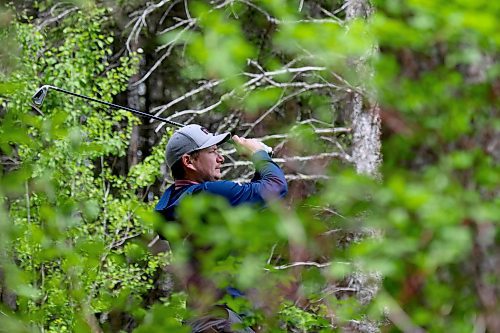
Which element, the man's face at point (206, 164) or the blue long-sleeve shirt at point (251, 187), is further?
the man's face at point (206, 164)

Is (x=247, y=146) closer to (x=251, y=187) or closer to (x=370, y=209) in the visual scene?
(x=251, y=187)

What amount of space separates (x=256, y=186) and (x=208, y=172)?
54cm

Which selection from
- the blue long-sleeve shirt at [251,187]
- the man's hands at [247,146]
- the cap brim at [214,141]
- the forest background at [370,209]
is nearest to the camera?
the forest background at [370,209]

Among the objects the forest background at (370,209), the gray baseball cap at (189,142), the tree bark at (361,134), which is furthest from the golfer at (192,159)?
the tree bark at (361,134)

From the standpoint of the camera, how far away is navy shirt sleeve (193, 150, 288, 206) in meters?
3.54

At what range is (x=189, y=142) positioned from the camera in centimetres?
413

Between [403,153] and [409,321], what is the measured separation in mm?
283

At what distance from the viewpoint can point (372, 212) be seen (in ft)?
5.26

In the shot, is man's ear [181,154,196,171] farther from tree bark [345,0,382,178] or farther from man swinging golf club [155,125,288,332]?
tree bark [345,0,382,178]

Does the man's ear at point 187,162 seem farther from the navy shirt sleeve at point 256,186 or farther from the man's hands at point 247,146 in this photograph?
the navy shirt sleeve at point 256,186

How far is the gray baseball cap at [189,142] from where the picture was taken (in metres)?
4.12

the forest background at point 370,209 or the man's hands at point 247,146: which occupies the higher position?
the forest background at point 370,209

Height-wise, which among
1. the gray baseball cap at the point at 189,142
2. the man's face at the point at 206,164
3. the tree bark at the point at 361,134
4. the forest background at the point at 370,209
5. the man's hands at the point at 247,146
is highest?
the forest background at the point at 370,209

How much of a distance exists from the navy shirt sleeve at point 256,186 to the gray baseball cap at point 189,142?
0.37 metres
